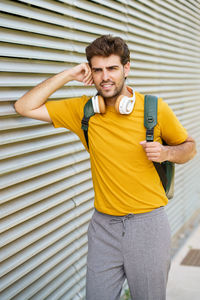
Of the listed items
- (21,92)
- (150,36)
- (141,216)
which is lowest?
(141,216)

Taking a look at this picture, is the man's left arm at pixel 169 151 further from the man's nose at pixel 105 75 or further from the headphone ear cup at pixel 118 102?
the man's nose at pixel 105 75

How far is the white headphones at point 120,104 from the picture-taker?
2.72 meters

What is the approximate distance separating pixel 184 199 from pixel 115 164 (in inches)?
185

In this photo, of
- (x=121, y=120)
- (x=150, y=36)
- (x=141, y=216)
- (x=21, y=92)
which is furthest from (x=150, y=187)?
(x=150, y=36)

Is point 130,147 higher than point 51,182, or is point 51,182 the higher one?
point 130,147

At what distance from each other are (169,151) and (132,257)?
0.75 m

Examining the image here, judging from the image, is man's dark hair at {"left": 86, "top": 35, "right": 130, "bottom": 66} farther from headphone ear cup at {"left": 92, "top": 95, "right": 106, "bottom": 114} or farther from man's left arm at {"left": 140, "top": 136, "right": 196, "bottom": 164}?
man's left arm at {"left": 140, "top": 136, "right": 196, "bottom": 164}

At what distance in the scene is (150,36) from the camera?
5.55 m

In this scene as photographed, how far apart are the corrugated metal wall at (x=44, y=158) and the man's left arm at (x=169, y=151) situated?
100 cm

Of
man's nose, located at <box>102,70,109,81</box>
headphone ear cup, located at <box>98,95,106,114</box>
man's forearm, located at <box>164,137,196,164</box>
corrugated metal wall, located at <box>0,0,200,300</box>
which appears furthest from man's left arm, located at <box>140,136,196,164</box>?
corrugated metal wall, located at <box>0,0,200,300</box>

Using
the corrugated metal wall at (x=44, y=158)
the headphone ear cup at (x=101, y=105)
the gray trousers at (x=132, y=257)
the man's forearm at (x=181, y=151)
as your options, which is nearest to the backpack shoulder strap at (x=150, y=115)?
the man's forearm at (x=181, y=151)

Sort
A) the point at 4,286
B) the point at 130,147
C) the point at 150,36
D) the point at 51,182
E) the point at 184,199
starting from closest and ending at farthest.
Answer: the point at 130,147 → the point at 4,286 → the point at 51,182 → the point at 150,36 → the point at 184,199

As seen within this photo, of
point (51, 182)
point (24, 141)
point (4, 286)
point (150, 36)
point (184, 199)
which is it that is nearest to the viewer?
point (4, 286)

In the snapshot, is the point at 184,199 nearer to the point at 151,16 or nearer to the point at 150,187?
the point at 151,16
